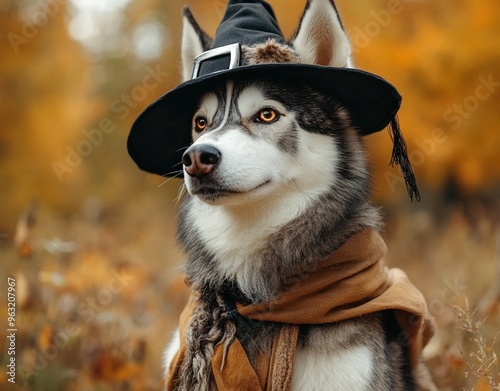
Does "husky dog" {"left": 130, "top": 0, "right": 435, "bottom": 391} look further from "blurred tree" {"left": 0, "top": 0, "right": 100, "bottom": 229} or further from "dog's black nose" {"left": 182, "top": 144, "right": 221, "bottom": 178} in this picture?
"blurred tree" {"left": 0, "top": 0, "right": 100, "bottom": 229}

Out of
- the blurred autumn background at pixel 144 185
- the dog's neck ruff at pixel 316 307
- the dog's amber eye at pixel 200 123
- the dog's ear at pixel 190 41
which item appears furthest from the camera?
the blurred autumn background at pixel 144 185

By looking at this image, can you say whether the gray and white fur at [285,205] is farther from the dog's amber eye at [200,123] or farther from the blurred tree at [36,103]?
the blurred tree at [36,103]

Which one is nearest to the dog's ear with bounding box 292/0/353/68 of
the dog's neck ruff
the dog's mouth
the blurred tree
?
the dog's mouth

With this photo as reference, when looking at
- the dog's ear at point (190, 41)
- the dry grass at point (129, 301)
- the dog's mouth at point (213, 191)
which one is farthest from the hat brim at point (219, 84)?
the dry grass at point (129, 301)

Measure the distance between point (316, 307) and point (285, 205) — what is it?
0.49 m

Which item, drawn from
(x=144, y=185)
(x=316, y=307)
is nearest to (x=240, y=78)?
(x=316, y=307)

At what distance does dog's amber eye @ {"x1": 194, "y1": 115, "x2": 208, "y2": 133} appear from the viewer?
10.2 feet

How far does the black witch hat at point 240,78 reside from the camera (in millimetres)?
2848

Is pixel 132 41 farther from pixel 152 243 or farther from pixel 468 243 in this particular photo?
pixel 468 243

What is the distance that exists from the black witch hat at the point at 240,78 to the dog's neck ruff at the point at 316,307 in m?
0.43

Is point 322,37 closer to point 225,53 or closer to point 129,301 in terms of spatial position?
point 225,53

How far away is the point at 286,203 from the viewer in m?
2.94

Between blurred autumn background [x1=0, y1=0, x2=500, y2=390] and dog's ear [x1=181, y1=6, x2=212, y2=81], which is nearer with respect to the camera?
dog's ear [x1=181, y1=6, x2=212, y2=81]

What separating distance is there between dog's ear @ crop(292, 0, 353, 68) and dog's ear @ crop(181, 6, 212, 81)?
572mm
